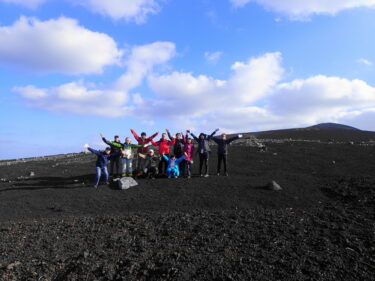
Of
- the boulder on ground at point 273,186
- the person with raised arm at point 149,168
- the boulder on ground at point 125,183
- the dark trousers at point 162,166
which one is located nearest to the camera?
the boulder on ground at point 273,186

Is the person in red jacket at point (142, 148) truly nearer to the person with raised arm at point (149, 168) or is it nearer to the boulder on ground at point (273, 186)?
the person with raised arm at point (149, 168)

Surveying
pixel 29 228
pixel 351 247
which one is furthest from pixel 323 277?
pixel 29 228

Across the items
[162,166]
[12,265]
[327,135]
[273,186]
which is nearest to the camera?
[12,265]

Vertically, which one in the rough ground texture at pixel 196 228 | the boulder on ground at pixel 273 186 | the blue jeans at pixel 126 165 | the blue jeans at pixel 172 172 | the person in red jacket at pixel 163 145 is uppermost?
the person in red jacket at pixel 163 145

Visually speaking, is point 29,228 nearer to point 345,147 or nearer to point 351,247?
point 351,247

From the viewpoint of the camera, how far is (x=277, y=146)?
79.9ft

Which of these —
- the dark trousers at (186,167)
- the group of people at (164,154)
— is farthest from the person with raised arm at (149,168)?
the dark trousers at (186,167)

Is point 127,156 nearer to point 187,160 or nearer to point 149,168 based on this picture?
point 149,168

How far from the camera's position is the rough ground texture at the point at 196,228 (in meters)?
6.23

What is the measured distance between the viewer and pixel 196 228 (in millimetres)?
8430

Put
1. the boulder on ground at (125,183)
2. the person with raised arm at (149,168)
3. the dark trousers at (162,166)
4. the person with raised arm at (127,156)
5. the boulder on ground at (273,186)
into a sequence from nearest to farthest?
the boulder on ground at (273,186) < the boulder on ground at (125,183) < the person with raised arm at (127,156) < the person with raised arm at (149,168) < the dark trousers at (162,166)

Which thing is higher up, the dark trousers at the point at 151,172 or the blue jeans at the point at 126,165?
the blue jeans at the point at 126,165

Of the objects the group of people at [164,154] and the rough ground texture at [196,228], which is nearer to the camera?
the rough ground texture at [196,228]

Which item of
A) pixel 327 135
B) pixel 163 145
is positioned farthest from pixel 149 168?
pixel 327 135
